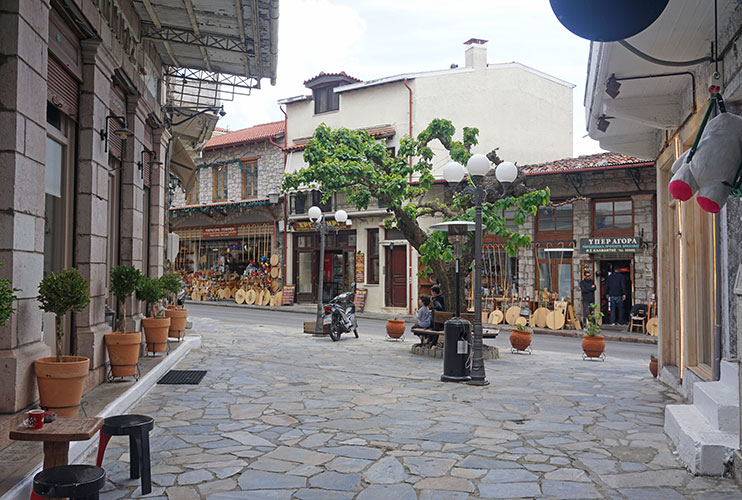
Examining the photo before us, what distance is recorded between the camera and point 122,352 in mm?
7438

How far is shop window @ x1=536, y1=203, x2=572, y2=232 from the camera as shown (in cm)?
2048

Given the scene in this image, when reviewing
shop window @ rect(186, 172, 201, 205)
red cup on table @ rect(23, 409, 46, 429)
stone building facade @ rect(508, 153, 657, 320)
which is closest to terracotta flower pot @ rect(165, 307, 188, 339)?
red cup on table @ rect(23, 409, 46, 429)

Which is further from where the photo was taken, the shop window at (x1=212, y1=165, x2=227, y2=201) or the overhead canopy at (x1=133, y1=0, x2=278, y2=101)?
the shop window at (x1=212, y1=165, x2=227, y2=201)

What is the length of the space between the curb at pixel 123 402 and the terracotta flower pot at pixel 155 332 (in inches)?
9.3

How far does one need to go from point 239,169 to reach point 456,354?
23408mm

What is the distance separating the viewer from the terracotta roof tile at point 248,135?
97.3ft

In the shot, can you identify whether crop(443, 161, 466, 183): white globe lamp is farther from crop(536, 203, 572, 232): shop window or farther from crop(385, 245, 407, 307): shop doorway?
crop(385, 245, 407, 307): shop doorway

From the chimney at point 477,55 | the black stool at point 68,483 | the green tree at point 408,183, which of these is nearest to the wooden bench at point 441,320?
the green tree at point 408,183

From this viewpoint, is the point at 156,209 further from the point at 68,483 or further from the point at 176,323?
the point at 68,483

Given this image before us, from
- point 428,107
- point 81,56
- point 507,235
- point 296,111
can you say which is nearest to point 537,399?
point 507,235

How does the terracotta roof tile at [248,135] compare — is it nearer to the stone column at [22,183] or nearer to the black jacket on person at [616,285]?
the black jacket on person at [616,285]

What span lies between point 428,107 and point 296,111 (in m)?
6.94

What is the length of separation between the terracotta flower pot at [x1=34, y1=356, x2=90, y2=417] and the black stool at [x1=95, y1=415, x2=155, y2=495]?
0.82 meters

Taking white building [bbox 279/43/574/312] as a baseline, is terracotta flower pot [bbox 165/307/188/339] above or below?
below
